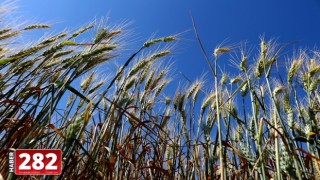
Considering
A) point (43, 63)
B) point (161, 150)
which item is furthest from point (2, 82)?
point (161, 150)

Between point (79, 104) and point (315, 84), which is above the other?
point (315, 84)

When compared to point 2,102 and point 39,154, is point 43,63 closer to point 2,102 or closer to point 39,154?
point 2,102

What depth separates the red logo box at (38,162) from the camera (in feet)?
4.11

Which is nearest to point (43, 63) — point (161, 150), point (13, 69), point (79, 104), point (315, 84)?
point (13, 69)

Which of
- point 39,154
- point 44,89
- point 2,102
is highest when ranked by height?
point 44,89

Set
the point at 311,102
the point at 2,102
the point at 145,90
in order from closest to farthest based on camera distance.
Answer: the point at 2,102 < the point at 311,102 < the point at 145,90

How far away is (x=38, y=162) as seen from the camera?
1.35m

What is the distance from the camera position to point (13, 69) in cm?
167

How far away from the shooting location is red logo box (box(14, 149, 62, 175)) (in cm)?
125

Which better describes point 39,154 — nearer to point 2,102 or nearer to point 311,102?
point 2,102

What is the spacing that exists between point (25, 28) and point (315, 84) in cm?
170

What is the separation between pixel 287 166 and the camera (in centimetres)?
135

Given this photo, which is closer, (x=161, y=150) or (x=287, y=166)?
(x=287, y=166)

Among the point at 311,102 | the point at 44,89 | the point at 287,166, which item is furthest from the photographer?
the point at 311,102
